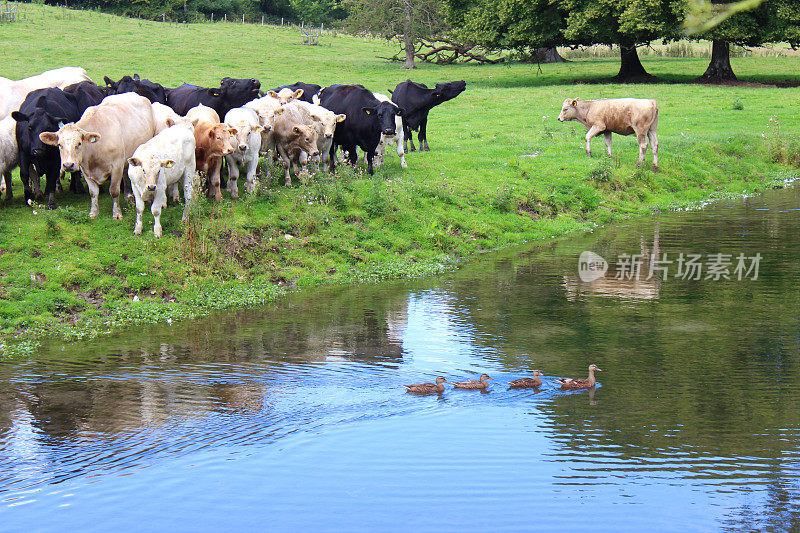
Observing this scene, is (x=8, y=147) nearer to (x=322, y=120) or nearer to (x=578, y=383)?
(x=322, y=120)

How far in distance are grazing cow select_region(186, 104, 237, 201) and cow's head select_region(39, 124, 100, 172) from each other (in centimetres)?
197

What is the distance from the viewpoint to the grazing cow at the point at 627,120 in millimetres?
22984

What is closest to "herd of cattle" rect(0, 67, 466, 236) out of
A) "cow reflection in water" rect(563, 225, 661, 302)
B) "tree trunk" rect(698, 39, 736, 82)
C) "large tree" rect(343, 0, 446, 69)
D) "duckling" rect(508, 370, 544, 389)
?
"cow reflection in water" rect(563, 225, 661, 302)

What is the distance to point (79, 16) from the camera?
62.5 metres

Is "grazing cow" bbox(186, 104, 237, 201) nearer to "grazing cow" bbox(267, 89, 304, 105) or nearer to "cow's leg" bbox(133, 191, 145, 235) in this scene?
"cow's leg" bbox(133, 191, 145, 235)

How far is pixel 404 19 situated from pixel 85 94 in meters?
37.4

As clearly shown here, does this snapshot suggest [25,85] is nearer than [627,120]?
Yes

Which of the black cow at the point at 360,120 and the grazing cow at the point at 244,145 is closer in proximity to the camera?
the grazing cow at the point at 244,145

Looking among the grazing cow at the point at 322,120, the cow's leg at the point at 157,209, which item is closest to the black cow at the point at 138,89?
the grazing cow at the point at 322,120

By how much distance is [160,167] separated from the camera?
14.2 metres

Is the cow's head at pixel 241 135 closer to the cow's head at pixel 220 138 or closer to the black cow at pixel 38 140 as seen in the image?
the cow's head at pixel 220 138

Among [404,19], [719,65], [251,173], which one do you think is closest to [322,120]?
[251,173]

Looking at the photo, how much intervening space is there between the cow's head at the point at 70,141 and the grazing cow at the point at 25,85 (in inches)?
124

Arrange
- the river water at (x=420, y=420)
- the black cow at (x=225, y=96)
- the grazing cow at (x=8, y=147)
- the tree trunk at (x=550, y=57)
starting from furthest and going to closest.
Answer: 1. the tree trunk at (x=550, y=57)
2. the black cow at (x=225, y=96)
3. the grazing cow at (x=8, y=147)
4. the river water at (x=420, y=420)
